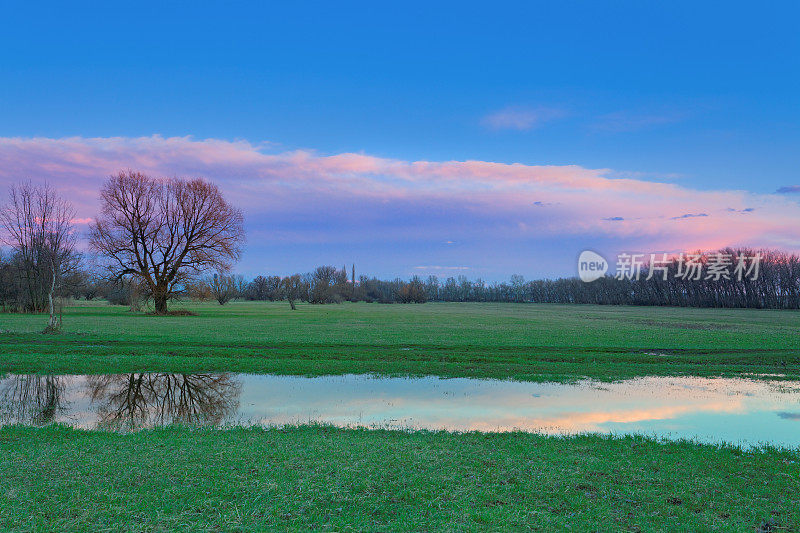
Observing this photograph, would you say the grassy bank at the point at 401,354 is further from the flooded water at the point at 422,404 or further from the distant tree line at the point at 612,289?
the distant tree line at the point at 612,289

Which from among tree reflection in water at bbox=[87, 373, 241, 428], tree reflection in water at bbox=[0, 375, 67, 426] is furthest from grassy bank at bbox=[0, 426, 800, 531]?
tree reflection in water at bbox=[0, 375, 67, 426]

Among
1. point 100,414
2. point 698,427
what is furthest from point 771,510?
point 100,414

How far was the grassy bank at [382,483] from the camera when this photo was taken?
241 inches

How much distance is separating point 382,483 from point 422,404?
6.56 m

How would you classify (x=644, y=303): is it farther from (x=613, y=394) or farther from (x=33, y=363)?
(x=33, y=363)

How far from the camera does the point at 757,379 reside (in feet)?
60.2

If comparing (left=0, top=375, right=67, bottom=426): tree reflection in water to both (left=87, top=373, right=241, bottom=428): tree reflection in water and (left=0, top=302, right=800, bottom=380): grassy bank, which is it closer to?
(left=87, top=373, right=241, bottom=428): tree reflection in water

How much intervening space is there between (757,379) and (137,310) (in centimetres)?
5890

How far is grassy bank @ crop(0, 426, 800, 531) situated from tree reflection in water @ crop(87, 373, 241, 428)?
2073mm

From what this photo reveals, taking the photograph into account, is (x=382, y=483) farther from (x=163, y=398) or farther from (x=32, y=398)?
(x=32, y=398)

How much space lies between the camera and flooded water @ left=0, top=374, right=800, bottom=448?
11.5 meters

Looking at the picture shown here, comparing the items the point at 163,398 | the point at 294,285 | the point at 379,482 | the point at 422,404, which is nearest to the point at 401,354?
the point at 422,404

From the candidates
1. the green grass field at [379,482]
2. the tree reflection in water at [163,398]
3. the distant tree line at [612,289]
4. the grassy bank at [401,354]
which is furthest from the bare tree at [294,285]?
the green grass field at [379,482]

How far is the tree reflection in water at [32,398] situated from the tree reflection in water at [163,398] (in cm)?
92
